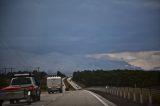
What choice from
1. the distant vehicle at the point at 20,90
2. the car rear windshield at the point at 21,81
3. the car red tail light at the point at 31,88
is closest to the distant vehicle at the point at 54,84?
the distant vehicle at the point at 20,90

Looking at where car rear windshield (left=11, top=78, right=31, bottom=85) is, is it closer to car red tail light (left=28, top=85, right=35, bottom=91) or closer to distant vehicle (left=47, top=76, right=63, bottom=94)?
car red tail light (left=28, top=85, right=35, bottom=91)

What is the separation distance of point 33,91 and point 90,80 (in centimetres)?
16353

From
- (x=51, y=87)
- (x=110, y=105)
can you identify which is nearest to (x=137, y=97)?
(x=110, y=105)

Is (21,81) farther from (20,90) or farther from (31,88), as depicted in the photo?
(20,90)

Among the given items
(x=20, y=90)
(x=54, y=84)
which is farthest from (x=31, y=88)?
(x=54, y=84)

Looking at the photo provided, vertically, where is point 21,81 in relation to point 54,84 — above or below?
above

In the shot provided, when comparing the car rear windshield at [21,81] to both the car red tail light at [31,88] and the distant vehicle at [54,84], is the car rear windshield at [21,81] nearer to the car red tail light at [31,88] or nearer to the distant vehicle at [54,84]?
the car red tail light at [31,88]

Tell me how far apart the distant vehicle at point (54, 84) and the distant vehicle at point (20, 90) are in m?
38.8

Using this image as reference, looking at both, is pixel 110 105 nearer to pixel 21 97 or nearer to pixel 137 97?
pixel 137 97

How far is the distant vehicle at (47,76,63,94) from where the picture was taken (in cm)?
7776

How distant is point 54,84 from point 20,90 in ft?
145

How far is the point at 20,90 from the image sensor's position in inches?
1344

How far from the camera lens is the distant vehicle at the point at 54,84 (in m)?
77.8

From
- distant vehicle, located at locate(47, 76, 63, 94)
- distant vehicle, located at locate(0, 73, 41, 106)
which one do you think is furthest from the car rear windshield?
distant vehicle, located at locate(47, 76, 63, 94)
